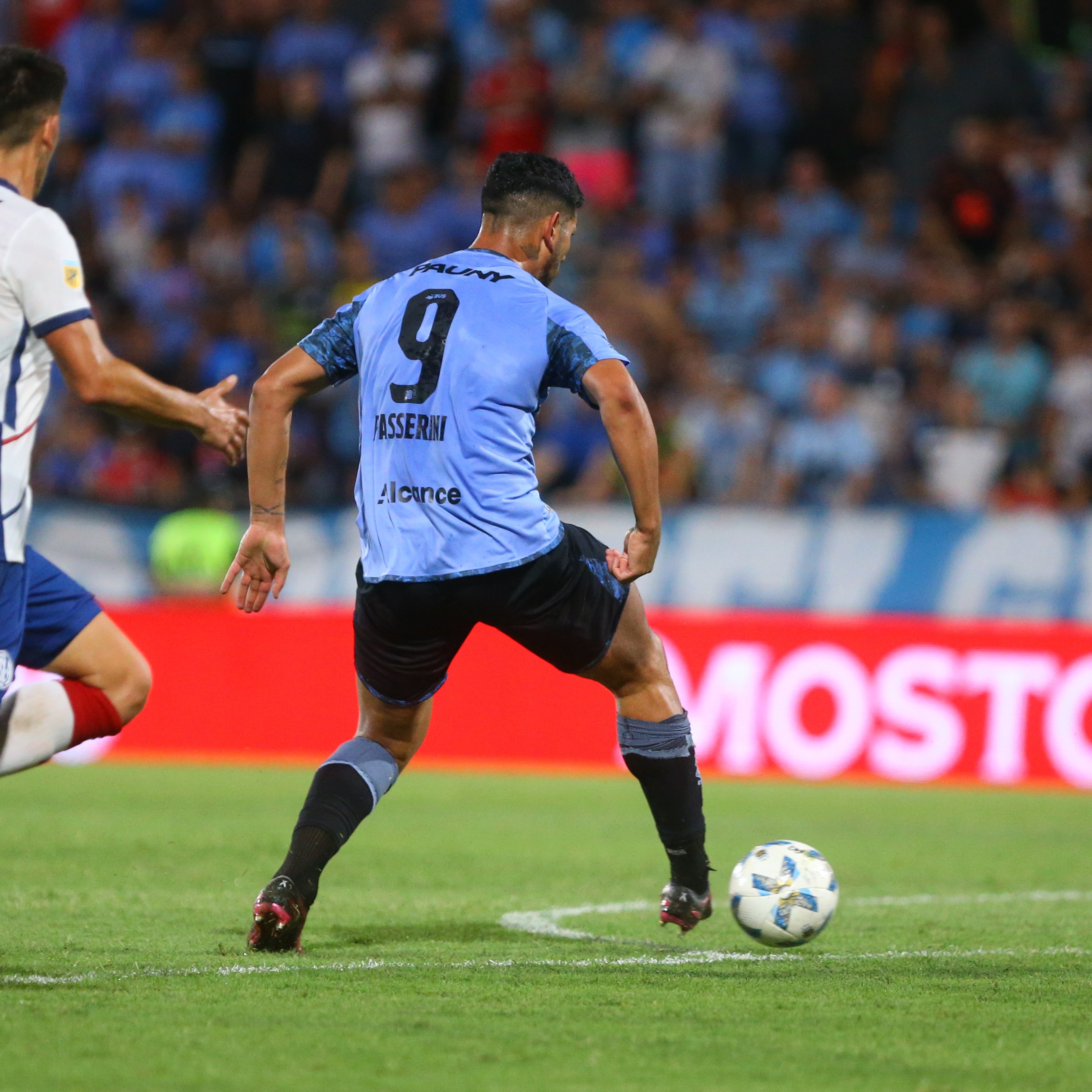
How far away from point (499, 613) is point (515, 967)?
1.00 meters

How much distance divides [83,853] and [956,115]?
12179mm

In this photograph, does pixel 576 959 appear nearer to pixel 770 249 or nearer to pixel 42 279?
pixel 42 279

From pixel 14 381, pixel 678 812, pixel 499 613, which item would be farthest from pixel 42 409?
pixel 678 812

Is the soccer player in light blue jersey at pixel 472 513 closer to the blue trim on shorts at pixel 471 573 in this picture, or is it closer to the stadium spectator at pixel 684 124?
the blue trim on shorts at pixel 471 573

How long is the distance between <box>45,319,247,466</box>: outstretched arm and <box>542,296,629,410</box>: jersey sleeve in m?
1.00

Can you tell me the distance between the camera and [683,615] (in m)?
12.5

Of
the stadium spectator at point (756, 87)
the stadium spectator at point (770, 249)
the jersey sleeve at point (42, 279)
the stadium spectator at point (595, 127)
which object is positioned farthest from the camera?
the stadium spectator at point (756, 87)

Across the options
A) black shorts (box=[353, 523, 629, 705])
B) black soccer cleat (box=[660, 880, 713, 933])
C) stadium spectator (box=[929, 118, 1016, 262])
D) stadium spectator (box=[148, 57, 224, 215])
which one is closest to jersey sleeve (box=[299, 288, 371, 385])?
black shorts (box=[353, 523, 629, 705])

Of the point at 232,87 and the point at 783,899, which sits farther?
the point at 232,87

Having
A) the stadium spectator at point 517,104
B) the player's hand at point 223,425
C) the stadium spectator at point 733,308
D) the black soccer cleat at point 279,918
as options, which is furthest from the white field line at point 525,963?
the stadium spectator at point 517,104

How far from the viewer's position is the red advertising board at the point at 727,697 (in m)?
11.8

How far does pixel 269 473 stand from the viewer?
17.9 feet

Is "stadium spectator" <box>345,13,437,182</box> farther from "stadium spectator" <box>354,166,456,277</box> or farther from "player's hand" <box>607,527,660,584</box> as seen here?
"player's hand" <box>607,527,660,584</box>

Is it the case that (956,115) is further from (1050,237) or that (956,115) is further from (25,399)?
(25,399)
